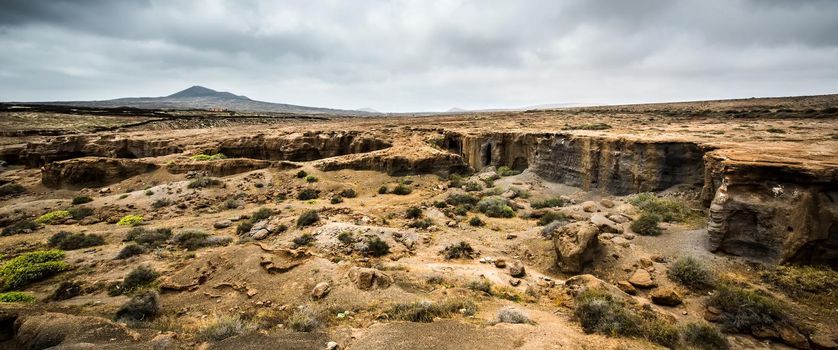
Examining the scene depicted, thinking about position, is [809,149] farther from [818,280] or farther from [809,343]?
[809,343]

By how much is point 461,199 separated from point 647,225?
9.13m

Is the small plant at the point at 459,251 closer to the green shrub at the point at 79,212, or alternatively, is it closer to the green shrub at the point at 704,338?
the green shrub at the point at 704,338

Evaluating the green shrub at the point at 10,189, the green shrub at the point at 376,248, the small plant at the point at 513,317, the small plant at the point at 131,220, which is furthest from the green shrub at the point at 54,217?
the small plant at the point at 513,317

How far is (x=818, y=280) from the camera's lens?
9.52m

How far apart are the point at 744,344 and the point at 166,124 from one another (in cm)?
6867

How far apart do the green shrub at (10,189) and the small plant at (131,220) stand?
539 inches

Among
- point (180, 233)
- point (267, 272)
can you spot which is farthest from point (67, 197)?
point (267, 272)

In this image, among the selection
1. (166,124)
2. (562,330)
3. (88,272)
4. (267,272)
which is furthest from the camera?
(166,124)

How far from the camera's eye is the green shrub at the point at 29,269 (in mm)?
10852

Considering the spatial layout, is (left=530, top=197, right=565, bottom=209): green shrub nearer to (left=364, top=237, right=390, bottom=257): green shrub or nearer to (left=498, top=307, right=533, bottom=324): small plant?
(left=364, top=237, right=390, bottom=257): green shrub

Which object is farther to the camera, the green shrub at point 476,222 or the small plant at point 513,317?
the green shrub at point 476,222

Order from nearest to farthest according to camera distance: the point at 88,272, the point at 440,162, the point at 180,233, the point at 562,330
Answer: the point at 562,330
the point at 88,272
the point at 180,233
the point at 440,162

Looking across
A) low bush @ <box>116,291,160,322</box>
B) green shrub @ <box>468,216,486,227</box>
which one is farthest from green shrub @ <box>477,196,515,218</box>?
low bush @ <box>116,291,160,322</box>

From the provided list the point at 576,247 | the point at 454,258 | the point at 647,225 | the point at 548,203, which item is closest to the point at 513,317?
the point at 454,258
